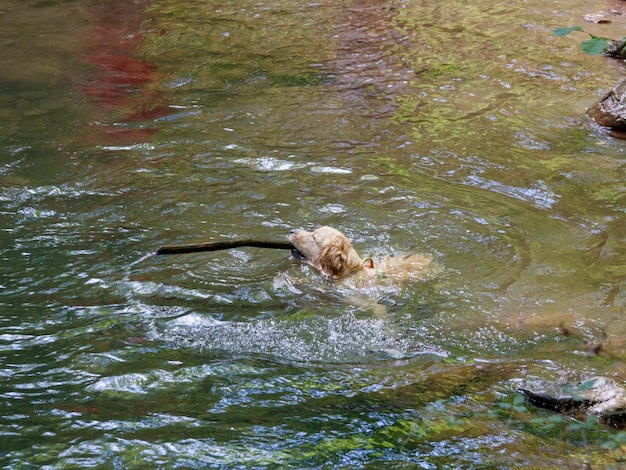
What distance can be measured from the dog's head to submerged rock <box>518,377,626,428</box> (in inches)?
88.7

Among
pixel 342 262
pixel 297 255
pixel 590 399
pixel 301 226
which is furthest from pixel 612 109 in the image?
pixel 590 399

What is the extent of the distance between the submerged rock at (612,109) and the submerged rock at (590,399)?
6089mm

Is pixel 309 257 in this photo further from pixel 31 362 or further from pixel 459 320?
pixel 31 362

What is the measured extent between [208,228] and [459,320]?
2741 mm

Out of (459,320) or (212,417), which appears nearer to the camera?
(212,417)

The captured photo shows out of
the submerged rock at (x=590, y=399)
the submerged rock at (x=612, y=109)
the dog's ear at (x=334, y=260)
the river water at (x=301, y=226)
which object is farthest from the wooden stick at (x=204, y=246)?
the submerged rock at (x=612, y=109)

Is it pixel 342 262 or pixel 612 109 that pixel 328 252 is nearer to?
pixel 342 262

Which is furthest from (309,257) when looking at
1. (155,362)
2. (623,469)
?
(623,469)

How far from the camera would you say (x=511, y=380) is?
4965 mm

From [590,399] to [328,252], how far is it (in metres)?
2.75

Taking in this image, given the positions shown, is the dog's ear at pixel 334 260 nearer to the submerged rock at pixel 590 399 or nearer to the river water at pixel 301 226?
the river water at pixel 301 226

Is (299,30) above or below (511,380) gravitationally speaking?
above

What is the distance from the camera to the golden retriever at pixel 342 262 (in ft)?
21.6

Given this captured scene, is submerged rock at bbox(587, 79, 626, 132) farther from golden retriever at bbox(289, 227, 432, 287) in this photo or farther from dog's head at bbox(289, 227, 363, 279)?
dog's head at bbox(289, 227, 363, 279)
